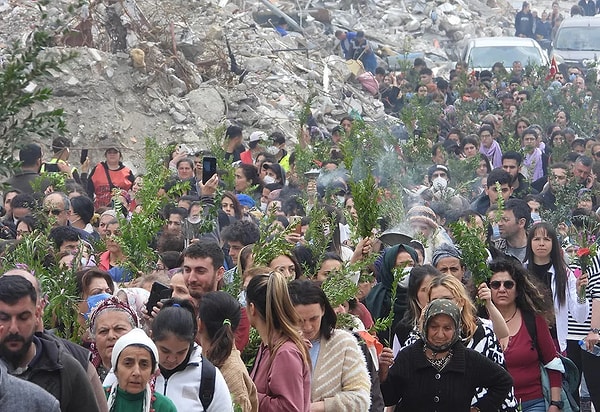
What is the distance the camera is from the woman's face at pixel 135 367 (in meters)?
5.77

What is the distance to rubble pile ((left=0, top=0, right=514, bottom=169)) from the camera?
2150 centimetres

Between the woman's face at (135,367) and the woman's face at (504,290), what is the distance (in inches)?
137

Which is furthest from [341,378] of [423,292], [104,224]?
[104,224]

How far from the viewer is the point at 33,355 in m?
5.35

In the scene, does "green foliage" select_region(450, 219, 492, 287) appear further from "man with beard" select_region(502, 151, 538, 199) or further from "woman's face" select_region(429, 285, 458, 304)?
"man with beard" select_region(502, 151, 538, 199)

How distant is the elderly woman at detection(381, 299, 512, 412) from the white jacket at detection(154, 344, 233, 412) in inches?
Answer: 57.6

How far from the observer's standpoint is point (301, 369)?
6.47 m

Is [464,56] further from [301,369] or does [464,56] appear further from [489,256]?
[301,369]

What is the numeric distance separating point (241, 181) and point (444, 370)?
760 cm

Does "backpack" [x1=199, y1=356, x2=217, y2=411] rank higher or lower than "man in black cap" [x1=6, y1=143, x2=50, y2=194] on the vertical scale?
higher

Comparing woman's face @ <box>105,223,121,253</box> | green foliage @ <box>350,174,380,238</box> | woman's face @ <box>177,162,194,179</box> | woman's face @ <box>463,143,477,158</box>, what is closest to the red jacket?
woman's face @ <box>177,162,194,179</box>

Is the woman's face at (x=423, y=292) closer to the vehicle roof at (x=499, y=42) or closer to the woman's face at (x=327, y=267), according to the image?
the woman's face at (x=327, y=267)

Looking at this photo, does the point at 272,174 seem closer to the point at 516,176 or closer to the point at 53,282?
the point at 516,176

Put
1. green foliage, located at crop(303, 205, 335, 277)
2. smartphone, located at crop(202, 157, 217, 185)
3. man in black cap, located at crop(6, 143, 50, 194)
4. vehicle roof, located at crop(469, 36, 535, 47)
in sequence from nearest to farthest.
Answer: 1. green foliage, located at crop(303, 205, 335, 277)
2. smartphone, located at crop(202, 157, 217, 185)
3. man in black cap, located at crop(6, 143, 50, 194)
4. vehicle roof, located at crop(469, 36, 535, 47)
